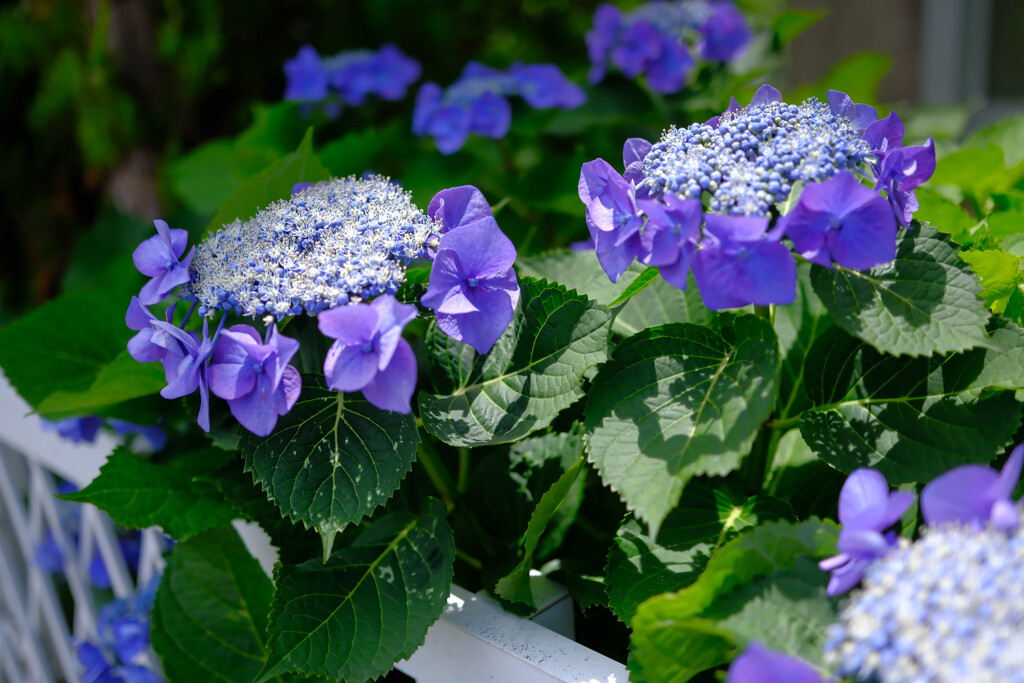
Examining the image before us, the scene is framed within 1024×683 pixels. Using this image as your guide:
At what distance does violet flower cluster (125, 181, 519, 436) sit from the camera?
0.57 meters

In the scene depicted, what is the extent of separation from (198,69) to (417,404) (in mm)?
1547

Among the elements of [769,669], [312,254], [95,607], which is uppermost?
[312,254]

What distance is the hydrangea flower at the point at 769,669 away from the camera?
42cm

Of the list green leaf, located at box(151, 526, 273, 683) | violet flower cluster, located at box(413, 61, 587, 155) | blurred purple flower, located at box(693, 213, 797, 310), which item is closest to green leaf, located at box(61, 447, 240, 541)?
green leaf, located at box(151, 526, 273, 683)

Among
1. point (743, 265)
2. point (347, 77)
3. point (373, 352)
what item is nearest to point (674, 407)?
point (743, 265)

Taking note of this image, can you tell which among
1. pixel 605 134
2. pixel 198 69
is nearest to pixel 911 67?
pixel 605 134

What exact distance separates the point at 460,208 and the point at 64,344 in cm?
65

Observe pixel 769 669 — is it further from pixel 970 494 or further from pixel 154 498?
pixel 154 498

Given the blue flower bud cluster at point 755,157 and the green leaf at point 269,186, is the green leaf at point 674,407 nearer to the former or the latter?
the blue flower bud cluster at point 755,157

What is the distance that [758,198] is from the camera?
1.86 ft

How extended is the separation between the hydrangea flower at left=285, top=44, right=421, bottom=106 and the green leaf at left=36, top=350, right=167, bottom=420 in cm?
92

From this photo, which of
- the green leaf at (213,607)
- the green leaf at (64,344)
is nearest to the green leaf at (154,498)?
the green leaf at (213,607)

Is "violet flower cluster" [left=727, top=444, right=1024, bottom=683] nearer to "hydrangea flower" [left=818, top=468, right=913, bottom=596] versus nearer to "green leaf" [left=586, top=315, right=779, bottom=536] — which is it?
"hydrangea flower" [left=818, top=468, right=913, bottom=596]

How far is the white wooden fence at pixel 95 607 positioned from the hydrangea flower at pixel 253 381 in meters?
0.27
